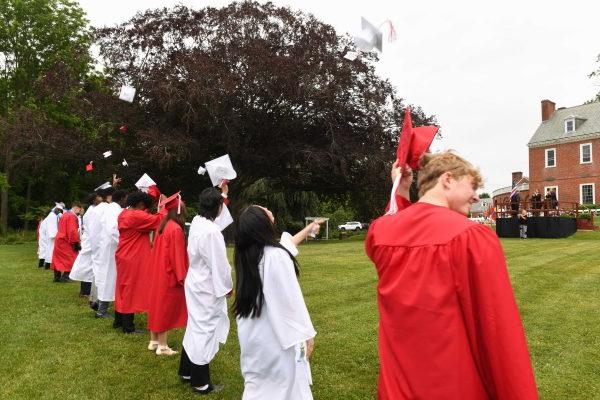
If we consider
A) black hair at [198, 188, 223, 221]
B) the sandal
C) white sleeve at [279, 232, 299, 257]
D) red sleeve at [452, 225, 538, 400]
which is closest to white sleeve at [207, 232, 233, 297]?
black hair at [198, 188, 223, 221]

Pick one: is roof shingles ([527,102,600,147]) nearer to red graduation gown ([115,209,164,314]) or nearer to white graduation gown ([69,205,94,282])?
white graduation gown ([69,205,94,282])

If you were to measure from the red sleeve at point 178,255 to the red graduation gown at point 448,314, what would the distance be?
374 centimetres

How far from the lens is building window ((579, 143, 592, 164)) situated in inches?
1672

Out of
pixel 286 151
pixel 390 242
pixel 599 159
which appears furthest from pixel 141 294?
pixel 599 159

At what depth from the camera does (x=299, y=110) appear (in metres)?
26.6

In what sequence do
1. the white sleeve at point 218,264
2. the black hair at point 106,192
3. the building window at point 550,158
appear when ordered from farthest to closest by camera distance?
1. the building window at point 550,158
2. the black hair at point 106,192
3. the white sleeve at point 218,264

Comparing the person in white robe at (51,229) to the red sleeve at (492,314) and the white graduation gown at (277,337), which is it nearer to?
the white graduation gown at (277,337)

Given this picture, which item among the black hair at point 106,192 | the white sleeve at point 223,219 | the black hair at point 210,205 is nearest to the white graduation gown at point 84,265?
the black hair at point 106,192

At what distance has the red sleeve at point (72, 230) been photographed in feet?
41.0

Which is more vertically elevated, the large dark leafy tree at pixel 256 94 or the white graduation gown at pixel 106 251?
the large dark leafy tree at pixel 256 94

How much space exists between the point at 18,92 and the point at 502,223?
34.7 meters

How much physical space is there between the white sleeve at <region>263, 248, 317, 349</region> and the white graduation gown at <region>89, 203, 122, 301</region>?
521 cm

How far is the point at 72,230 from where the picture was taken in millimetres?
12570

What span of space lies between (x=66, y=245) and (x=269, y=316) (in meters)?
10.7
